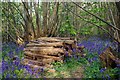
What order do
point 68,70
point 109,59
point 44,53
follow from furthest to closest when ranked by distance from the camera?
point 44,53 < point 68,70 < point 109,59

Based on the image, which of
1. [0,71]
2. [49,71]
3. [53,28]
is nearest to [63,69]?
[49,71]

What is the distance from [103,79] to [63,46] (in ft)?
6.72

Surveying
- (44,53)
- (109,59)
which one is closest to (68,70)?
(44,53)

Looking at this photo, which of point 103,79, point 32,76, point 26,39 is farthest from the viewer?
point 26,39

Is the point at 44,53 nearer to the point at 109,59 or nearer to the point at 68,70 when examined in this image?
the point at 68,70

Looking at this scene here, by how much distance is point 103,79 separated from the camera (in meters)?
3.40

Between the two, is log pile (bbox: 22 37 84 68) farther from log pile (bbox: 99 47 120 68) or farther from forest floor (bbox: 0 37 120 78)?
log pile (bbox: 99 47 120 68)

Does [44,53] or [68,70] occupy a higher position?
[44,53]

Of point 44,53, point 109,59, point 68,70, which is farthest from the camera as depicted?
point 44,53

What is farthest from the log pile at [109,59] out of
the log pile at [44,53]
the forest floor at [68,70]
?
the log pile at [44,53]

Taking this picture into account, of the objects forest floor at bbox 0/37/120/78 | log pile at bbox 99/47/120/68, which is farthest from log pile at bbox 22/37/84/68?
log pile at bbox 99/47/120/68

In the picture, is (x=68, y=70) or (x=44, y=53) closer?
(x=68, y=70)

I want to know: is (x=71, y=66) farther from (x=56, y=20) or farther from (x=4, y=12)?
(x=4, y=12)

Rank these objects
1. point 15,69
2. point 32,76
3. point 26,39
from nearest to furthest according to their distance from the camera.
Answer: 1. point 32,76
2. point 15,69
3. point 26,39
